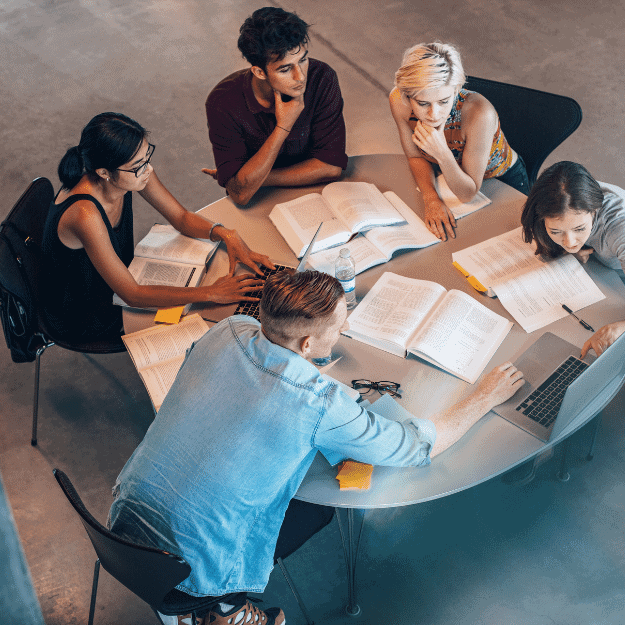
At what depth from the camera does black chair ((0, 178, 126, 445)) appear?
8.07ft

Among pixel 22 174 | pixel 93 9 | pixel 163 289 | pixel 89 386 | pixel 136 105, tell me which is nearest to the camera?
pixel 163 289

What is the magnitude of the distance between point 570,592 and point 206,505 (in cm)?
145

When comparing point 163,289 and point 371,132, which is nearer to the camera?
point 163,289


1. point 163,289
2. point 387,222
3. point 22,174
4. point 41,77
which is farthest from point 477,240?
point 41,77

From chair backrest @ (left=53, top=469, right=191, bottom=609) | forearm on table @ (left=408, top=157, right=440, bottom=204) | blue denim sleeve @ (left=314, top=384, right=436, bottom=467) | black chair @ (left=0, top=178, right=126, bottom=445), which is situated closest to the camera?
chair backrest @ (left=53, top=469, right=191, bottom=609)

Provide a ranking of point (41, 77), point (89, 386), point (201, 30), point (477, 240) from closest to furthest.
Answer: point (477, 240) → point (89, 386) → point (41, 77) → point (201, 30)

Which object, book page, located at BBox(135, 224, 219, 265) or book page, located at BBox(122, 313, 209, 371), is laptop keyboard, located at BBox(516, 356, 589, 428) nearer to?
book page, located at BBox(122, 313, 209, 371)

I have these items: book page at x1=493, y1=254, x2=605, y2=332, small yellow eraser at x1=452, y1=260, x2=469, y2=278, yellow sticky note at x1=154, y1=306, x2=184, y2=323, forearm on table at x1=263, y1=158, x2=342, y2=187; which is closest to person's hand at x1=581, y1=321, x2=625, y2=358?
book page at x1=493, y1=254, x2=605, y2=332

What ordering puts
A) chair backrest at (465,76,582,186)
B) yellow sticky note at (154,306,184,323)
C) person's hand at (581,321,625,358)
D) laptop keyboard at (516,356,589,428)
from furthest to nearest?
chair backrest at (465,76,582,186) → yellow sticky note at (154,306,184,323) → person's hand at (581,321,625,358) → laptop keyboard at (516,356,589,428)

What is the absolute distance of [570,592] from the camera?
230cm

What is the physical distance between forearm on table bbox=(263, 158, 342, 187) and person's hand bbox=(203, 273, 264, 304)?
0.57m

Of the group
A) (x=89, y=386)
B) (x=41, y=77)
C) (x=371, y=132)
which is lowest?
(x=89, y=386)

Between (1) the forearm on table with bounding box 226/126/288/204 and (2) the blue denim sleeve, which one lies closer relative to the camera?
(2) the blue denim sleeve

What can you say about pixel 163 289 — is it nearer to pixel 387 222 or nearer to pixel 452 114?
pixel 387 222
